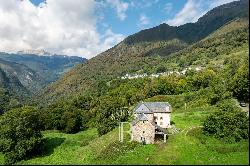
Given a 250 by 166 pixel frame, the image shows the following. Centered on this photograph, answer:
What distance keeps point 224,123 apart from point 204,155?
14091mm

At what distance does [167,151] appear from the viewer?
72.1 meters

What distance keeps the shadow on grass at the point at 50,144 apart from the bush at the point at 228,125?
4355cm

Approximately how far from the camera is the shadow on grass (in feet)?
338

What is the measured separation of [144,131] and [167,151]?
10.9 metres

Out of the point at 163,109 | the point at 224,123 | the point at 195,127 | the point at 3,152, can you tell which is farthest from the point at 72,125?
the point at 224,123

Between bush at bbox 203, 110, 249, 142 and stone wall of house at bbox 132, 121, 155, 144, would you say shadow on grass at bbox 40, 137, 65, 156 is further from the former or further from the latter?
bush at bbox 203, 110, 249, 142

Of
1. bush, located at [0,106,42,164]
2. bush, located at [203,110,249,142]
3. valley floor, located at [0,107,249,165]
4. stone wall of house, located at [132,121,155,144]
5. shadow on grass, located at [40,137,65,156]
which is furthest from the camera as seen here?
shadow on grass, located at [40,137,65,156]

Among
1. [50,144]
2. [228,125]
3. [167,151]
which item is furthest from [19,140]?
[228,125]

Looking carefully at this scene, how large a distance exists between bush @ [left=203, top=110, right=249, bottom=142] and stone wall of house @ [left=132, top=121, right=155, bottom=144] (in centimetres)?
1145

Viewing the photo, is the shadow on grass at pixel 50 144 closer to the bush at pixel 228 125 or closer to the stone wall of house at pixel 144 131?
the stone wall of house at pixel 144 131

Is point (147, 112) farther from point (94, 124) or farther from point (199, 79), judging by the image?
point (199, 79)

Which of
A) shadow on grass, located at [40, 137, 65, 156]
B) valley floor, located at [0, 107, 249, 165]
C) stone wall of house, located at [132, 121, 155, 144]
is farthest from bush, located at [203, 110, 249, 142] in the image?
shadow on grass, located at [40, 137, 65, 156]

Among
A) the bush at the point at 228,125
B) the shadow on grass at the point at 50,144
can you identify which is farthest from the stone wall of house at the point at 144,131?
the shadow on grass at the point at 50,144

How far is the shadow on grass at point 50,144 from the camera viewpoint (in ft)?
338
